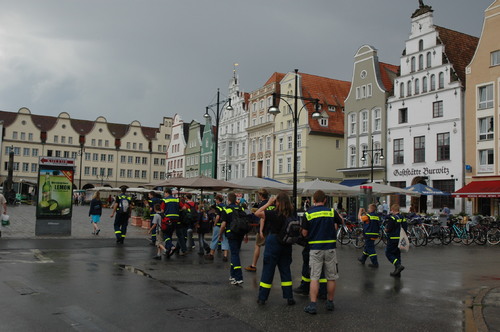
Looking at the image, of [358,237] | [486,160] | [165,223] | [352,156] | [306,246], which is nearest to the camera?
[306,246]

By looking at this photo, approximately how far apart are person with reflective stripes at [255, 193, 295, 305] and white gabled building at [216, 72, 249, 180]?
5737 centimetres

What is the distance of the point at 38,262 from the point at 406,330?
876 cm

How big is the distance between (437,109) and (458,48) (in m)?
5.98

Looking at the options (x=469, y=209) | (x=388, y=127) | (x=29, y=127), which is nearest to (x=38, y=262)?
(x=469, y=209)

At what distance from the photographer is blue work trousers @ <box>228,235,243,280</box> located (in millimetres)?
9734

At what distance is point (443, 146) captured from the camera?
38.4 m

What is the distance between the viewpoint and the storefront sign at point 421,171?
38094 millimetres

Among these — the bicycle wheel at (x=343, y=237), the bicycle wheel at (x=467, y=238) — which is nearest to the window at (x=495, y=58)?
the bicycle wheel at (x=467, y=238)

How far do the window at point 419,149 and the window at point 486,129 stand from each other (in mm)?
5206

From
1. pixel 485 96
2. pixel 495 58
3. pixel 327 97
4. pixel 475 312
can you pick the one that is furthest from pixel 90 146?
pixel 475 312

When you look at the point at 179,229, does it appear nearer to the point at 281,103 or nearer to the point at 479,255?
the point at 479,255

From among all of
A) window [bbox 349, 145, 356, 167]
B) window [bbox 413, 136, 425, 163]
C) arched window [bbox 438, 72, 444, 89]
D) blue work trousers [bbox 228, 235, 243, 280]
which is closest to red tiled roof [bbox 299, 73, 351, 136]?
window [bbox 349, 145, 356, 167]

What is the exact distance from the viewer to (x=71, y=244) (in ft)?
53.6

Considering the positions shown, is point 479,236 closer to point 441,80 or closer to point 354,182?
point 441,80
